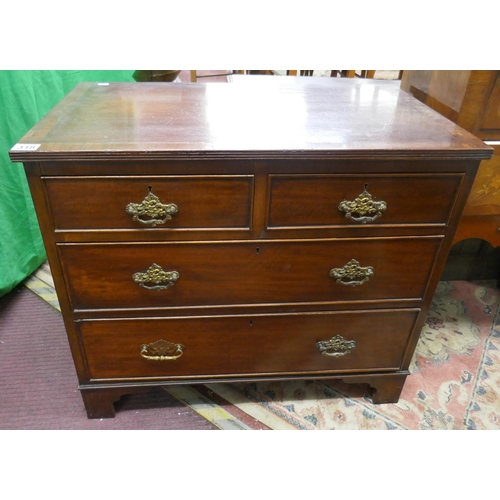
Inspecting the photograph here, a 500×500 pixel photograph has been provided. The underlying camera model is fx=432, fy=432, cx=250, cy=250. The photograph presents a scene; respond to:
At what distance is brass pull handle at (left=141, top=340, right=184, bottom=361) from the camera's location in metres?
1.21

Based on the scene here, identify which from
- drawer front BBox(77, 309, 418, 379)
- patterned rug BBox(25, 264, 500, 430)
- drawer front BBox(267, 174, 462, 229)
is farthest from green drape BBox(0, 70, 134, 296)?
drawer front BBox(267, 174, 462, 229)

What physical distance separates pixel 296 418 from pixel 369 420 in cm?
23

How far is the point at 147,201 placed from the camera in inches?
38.7

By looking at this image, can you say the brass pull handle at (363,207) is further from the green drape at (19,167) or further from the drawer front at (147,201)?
the green drape at (19,167)

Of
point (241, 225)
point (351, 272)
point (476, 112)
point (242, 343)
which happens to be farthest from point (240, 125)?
point (476, 112)

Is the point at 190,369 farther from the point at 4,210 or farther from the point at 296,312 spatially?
the point at 4,210

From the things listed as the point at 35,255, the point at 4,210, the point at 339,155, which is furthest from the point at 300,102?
the point at 35,255

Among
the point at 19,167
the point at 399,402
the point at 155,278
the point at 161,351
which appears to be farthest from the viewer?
the point at 19,167

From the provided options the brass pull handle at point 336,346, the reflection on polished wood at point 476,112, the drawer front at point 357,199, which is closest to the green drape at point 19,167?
A: the drawer front at point 357,199

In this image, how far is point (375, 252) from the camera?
1119 millimetres

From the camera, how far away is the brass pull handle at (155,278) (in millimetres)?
1078

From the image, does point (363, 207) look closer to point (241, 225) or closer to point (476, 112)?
point (241, 225)

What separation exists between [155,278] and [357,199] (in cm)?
53

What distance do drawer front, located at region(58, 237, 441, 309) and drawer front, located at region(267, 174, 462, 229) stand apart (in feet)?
0.21
